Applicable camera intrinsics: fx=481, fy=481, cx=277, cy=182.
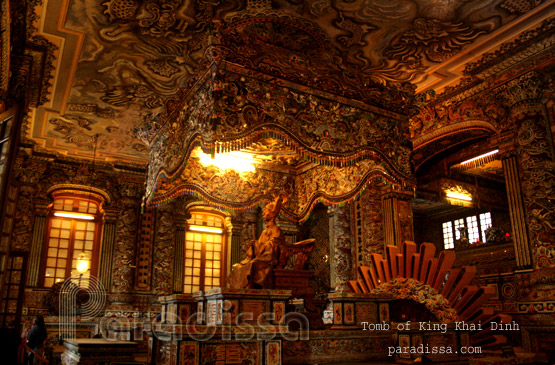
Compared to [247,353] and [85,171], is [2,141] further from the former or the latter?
[85,171]

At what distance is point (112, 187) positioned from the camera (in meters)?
12.7

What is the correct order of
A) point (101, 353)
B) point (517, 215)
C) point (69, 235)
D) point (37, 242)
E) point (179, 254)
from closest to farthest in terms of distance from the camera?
point (101, 353) < point (517, 215) < point (37, 242) < point (69, 235) < point (179, 254)

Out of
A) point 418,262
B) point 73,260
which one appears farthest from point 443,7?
point 73,260

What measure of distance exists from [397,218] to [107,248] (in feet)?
23.8

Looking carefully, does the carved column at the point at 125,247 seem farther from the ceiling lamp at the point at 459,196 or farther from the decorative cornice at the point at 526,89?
the decorative cornice at the point at 526,89

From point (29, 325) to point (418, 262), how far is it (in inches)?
353

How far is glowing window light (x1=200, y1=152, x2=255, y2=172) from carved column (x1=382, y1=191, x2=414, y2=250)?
9.87ft

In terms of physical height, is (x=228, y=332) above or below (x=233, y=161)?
below

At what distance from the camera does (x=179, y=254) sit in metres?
12.9

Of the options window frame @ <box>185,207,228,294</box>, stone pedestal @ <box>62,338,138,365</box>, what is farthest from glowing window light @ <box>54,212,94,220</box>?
stone pedestal @ <box>62,338,138,365</box>

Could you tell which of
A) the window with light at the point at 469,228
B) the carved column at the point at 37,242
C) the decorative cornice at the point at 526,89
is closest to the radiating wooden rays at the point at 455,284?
the decorative cornice at the point at 526,89

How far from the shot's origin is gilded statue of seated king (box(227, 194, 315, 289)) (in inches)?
243

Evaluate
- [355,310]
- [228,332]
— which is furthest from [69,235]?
[355,310]

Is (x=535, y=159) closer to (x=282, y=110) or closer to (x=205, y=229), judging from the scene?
(x=282, y=110)
